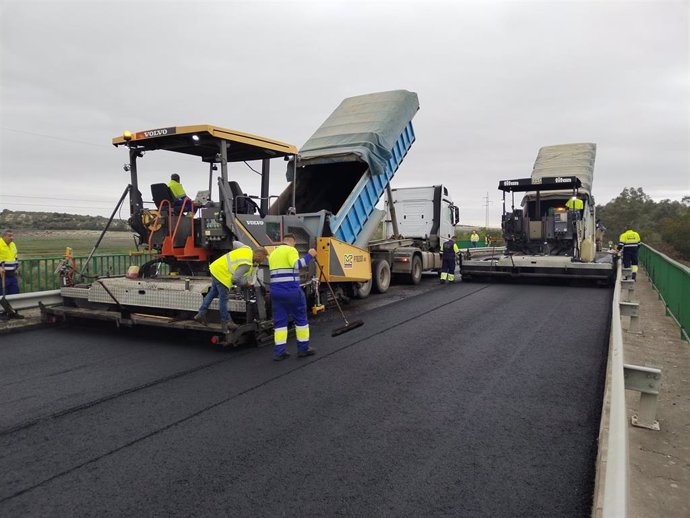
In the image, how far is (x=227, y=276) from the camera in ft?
19.4

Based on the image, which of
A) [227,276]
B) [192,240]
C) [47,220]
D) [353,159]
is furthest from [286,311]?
[47,220]

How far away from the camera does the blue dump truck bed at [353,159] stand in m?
9.46

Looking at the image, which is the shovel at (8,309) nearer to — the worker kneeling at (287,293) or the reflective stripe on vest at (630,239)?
the worker kneeling at (287,293)

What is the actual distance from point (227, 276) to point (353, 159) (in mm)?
4353

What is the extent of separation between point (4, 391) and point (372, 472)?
3546mm

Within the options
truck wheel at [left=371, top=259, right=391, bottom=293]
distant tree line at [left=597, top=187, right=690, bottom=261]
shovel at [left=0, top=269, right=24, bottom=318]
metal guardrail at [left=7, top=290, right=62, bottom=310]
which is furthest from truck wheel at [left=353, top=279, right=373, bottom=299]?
distant tree line at [left=597, top=187, right=690, bottom=261]

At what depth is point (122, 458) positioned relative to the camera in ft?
10.8

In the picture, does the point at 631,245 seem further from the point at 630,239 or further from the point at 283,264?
the point at 283,264

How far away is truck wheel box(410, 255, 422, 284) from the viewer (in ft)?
42.5

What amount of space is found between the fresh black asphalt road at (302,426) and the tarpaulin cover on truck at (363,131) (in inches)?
163

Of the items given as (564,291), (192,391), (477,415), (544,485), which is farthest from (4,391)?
(564,291)

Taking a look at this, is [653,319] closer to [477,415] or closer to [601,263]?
[601,263]

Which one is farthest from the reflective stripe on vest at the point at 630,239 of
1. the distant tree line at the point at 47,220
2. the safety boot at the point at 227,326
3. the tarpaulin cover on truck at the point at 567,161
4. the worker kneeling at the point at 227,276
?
the distant tree line at the point at 47,220

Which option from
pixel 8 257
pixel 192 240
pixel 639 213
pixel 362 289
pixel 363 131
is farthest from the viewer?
pixel 639 213
